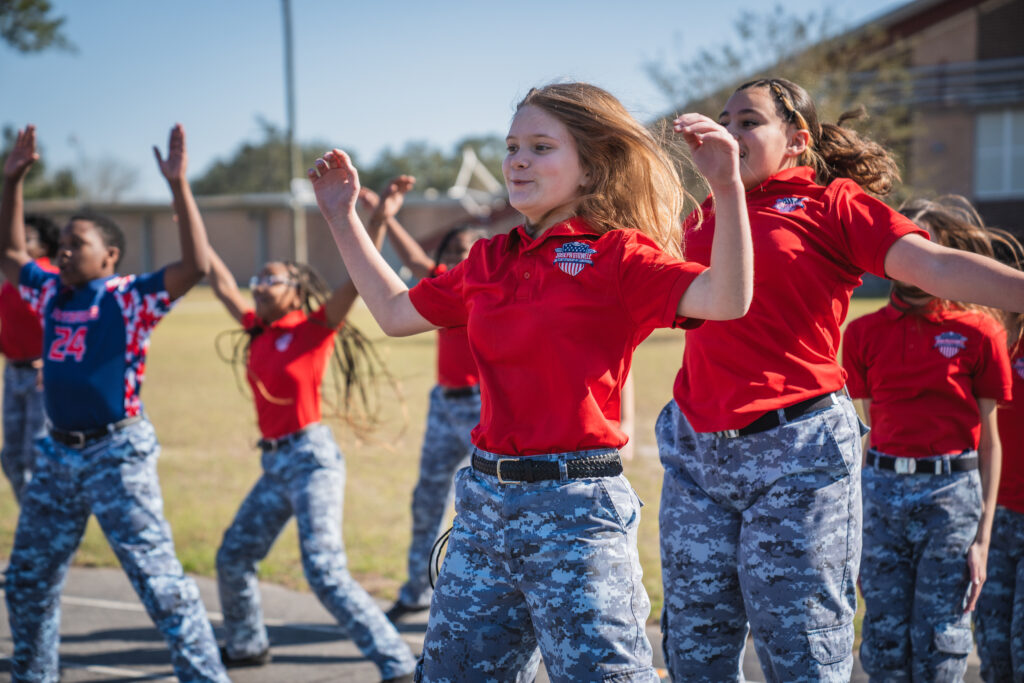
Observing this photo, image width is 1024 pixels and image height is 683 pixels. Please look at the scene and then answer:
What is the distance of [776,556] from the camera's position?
106 inches

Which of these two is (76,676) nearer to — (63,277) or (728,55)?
(63,277)

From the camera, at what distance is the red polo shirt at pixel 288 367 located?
4.56 meters

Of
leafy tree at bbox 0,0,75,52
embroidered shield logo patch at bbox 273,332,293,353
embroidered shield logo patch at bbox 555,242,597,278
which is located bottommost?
embroidered shield logo patch at bbox 273,332,293,353

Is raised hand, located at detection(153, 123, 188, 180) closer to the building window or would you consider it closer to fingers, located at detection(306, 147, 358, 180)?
fingers, located at detection(306, 147, 358, 180)

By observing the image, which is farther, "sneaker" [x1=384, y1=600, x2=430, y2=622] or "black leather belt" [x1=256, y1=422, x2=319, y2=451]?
"sneaker" [x1=384, y1=600, x2=430, y2=622]

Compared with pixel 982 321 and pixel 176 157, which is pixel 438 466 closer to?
pixel 176 157

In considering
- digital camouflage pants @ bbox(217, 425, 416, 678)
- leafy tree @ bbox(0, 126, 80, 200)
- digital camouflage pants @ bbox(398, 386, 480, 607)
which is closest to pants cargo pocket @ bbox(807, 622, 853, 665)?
digital camouflage pants @ bbox(217, 425, 416, 678)

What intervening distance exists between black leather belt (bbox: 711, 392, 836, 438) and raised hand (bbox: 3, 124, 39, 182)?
3.61 m

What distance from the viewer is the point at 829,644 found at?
266 centimetres

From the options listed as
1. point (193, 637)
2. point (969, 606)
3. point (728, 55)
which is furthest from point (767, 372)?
point (728, 55)

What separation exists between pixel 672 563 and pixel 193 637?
204 cm

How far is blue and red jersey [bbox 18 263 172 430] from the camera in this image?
3.92 meters

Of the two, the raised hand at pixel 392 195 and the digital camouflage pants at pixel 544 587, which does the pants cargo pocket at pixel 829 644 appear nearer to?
the digital camouflage pants at pixel 544 587

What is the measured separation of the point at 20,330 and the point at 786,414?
18.3 ft
